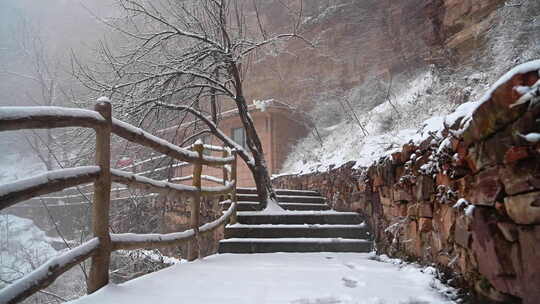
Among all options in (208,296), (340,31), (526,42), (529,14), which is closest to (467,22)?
(529,14)

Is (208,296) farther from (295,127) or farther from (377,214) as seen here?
(295,127)

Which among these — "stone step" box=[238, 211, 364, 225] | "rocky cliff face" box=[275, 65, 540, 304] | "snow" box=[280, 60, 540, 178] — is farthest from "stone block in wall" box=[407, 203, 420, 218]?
"stone step" box=[238, 211, 364, 225]

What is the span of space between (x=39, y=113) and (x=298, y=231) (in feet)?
12.6

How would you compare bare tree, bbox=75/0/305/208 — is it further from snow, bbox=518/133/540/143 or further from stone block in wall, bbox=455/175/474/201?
snow, bbox=518/133/540/143

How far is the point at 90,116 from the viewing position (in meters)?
1.97

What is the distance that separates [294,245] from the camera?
441 centimetres

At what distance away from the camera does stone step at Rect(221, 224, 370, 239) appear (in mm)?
4703

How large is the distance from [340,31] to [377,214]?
1179 centimetres

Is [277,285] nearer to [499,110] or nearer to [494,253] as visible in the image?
[494,253]

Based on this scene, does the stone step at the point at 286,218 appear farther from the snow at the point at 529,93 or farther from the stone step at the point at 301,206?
the snow at the point at 529,93

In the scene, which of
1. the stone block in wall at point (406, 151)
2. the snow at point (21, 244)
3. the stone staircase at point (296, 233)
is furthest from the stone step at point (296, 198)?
the snow at point (21, 244)

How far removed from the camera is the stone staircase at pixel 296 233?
14.4ft

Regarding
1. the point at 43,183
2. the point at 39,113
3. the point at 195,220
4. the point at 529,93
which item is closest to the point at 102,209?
the point at 43,183

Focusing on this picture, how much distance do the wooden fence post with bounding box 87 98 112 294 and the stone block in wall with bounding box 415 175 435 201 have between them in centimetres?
258
